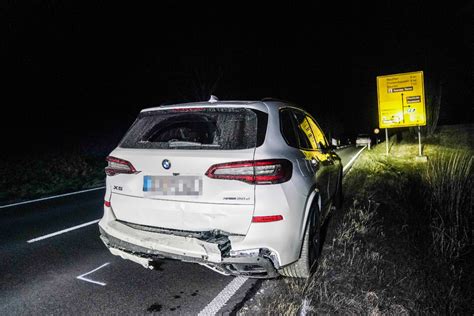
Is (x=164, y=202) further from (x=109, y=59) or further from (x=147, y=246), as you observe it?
(x=109, y=59)

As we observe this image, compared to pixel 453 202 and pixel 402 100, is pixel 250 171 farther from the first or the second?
pixel 402 100

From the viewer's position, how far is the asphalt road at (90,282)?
276cm

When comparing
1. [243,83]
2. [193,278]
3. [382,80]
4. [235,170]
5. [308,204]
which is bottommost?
[193,278]

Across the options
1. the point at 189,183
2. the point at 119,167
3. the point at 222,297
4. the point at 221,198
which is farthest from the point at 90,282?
the point at 221,198

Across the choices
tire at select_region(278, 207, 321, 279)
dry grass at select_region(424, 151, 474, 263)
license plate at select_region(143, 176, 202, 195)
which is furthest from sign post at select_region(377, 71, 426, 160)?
license plate at select_region(143, 176, 202, 195)

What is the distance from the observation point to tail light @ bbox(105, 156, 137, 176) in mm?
2852

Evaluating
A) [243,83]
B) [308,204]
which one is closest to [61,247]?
[308,204]

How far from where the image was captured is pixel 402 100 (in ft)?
48.5

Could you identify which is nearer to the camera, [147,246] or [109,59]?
[147,246]

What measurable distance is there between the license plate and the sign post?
14732 mm

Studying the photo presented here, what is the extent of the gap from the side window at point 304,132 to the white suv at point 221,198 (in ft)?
1.71

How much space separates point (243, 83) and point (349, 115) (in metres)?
65.9

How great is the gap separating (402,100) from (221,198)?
14956 mm

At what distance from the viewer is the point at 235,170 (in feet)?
8.24
